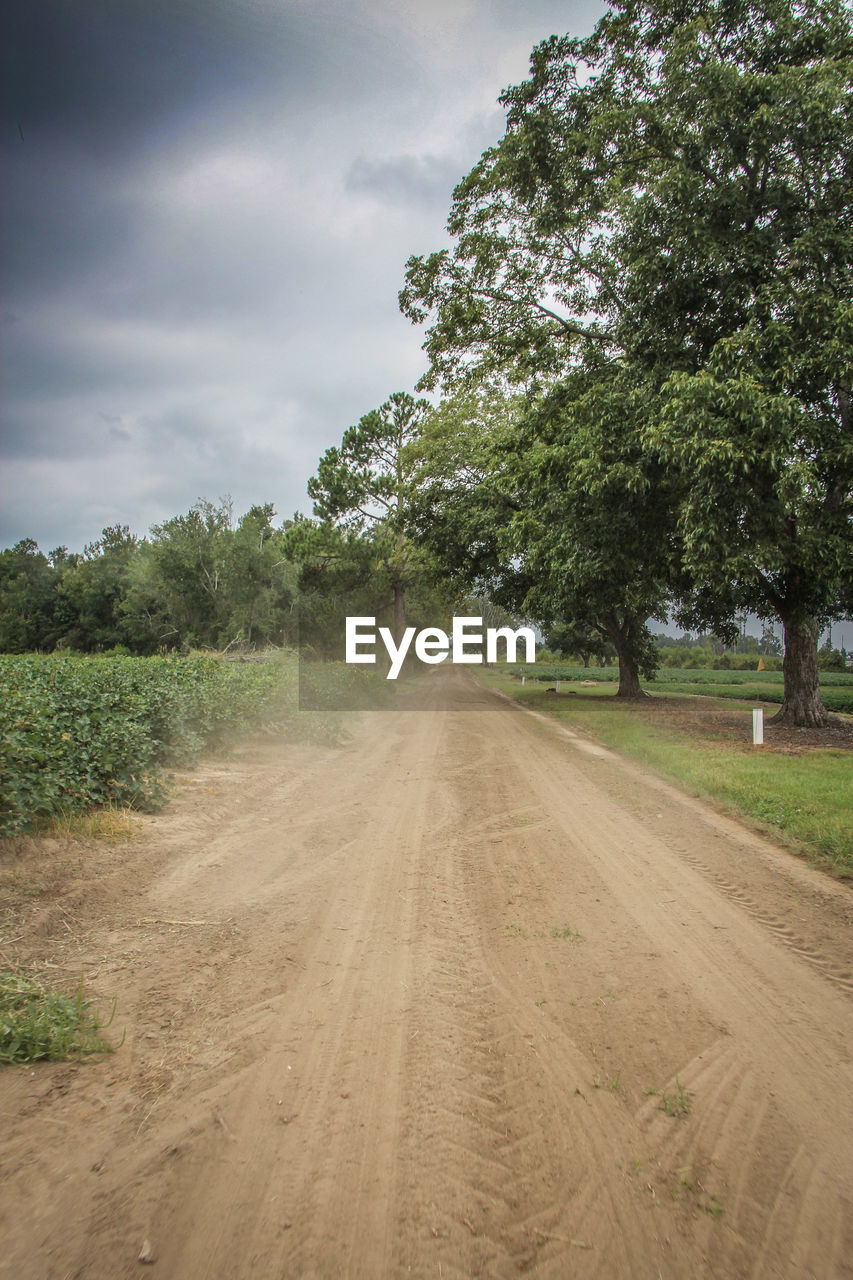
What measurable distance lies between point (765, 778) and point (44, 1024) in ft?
27.9

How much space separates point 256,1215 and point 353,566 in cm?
3404

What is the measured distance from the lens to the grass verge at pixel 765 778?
6152 mm

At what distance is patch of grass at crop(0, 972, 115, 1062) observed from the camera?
2.79 m

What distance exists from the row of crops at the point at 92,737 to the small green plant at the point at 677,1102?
4349 millimetres

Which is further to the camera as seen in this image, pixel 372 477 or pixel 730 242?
pixel 372 477

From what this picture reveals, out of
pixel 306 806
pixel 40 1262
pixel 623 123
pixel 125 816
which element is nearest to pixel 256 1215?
pixel 40 1262

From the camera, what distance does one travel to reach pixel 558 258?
15.8 meters

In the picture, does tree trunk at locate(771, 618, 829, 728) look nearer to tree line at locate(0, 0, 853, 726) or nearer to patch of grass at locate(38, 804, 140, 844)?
tree line at locate(0, 0, 853, 726)

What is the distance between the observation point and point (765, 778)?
28.6 ft

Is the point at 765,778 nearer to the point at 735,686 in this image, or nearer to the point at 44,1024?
the point at 44,1024

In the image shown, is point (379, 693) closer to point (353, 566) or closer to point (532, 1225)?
point (353, 566)

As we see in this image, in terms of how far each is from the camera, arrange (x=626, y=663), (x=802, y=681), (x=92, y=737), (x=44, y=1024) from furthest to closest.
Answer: (x=626, y=663), (x=802, y=681), (x=92, y=737), (x=44, y=1024)

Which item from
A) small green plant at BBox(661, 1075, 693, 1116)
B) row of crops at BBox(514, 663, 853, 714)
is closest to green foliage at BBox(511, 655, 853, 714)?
row of crops at BBox(514, 663, 853, 714)

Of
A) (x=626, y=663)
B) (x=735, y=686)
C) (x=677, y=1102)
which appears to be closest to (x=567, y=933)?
(x=677, y=1102)
